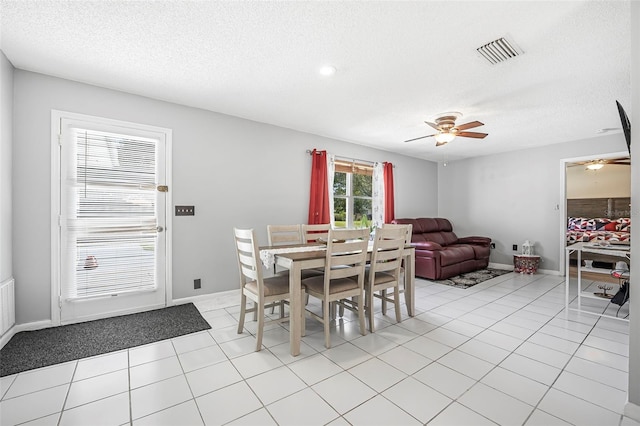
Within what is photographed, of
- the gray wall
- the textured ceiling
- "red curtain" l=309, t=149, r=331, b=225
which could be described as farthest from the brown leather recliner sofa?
the gray wall

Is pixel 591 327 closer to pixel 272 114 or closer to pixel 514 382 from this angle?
pixel 514 382

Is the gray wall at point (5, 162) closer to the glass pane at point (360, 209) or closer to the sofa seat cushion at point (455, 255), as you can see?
the glass pane at point (360, 209)

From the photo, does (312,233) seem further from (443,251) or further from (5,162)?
(5,162)

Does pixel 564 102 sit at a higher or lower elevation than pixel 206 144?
higher

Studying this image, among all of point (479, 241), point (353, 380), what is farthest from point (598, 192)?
point (353, 380)

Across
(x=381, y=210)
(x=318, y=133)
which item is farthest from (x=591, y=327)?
(x=318, y=133)

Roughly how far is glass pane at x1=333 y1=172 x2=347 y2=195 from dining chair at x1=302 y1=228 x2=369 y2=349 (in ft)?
9.05

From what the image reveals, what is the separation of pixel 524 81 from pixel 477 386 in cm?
289

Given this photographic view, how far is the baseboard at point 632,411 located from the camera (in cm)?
158

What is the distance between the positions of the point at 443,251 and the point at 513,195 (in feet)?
7.98

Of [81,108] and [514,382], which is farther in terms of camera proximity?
[81,108]

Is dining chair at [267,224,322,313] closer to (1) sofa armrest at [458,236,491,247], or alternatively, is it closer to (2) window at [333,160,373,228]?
(2) window at [333,160,373,228]

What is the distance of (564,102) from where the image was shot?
135 inches

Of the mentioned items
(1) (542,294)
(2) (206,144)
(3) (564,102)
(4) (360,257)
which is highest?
(3) (564,102)
